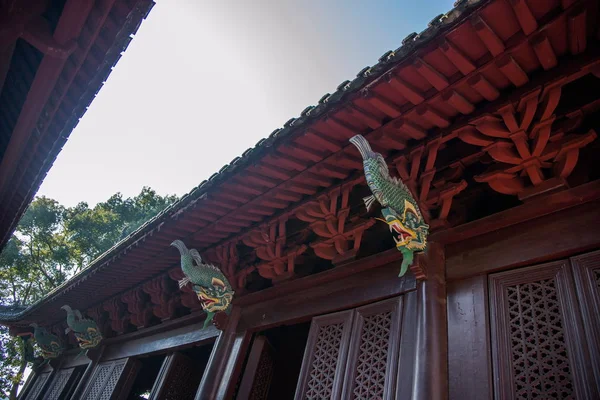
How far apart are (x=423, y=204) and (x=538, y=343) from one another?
4.21ft

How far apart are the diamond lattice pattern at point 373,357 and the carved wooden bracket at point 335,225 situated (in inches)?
30.0

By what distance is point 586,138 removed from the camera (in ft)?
8.25

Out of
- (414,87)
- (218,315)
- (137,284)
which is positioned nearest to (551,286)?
(414,87)

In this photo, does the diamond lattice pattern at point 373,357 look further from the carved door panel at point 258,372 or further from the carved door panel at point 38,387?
the carved door panel at point 38,387

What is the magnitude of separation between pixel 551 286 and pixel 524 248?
11.9 inches

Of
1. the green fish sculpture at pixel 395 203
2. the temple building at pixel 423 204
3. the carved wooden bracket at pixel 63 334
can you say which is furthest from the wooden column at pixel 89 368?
the green fish sculpture at pixel 395 203

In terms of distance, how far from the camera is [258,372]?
471cm

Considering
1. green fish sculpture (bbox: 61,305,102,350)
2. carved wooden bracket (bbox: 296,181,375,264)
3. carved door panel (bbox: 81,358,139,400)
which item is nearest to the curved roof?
carved wooden bracket (bbox: 296,181,375,264)

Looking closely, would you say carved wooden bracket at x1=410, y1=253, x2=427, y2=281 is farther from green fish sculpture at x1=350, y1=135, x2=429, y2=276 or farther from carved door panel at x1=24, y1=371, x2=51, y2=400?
carved door panel at x1=24, y1=371, x2=51, y2=400

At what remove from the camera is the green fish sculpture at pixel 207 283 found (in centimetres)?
499

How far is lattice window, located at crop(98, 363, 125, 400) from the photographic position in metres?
6.91

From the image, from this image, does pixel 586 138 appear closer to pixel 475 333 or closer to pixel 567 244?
pixel 567 244

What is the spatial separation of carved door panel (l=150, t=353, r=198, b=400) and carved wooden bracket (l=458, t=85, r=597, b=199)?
5.44m

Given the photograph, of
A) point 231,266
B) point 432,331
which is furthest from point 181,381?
point 432,331
